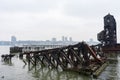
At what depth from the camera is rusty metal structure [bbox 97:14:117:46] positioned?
6595cm

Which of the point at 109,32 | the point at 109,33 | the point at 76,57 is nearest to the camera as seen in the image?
the point at 76,57

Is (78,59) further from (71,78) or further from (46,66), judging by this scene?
(46,66)

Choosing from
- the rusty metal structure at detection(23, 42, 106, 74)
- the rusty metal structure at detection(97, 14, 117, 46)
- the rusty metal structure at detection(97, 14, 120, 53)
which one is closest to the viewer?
the rusty metal structure at detection(23, 42, 106, 74)

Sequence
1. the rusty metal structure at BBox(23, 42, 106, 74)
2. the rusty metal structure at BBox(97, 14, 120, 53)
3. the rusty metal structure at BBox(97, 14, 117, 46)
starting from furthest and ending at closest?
the rusty metal structure at BBox(97, 14, 117, 46) < the rusty metal structure at BBox(97, 14, 120, 53) < the rusty metal structure at BBox(23, 42, 106, 74)

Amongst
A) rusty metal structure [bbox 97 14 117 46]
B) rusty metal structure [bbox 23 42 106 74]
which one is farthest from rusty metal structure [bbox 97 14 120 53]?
rusty metal structure [bbox 23 42 106 74]

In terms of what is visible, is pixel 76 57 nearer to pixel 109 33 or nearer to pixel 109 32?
pixel 109 32

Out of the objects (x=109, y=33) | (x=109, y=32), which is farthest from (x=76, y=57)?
(x=109, y=33)

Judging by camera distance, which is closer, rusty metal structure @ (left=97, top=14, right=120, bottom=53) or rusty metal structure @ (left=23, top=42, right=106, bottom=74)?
rusty metal structure @ (left=23, top=42, right=106, bottom=74)

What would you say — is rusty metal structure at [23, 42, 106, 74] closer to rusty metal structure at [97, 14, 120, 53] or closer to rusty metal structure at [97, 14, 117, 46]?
rusty metal structure at [97, 14, 120, 53]

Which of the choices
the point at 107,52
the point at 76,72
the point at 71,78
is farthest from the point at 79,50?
the point at 107,52

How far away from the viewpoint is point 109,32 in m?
66.2

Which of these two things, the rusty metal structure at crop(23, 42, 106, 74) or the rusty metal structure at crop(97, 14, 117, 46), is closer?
the rusty metal structure at crop(23, 42, 106, 74)

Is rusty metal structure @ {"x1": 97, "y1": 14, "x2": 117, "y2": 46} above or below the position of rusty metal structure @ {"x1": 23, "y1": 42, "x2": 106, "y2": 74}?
above

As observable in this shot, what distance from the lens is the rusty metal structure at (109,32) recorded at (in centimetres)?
6595
